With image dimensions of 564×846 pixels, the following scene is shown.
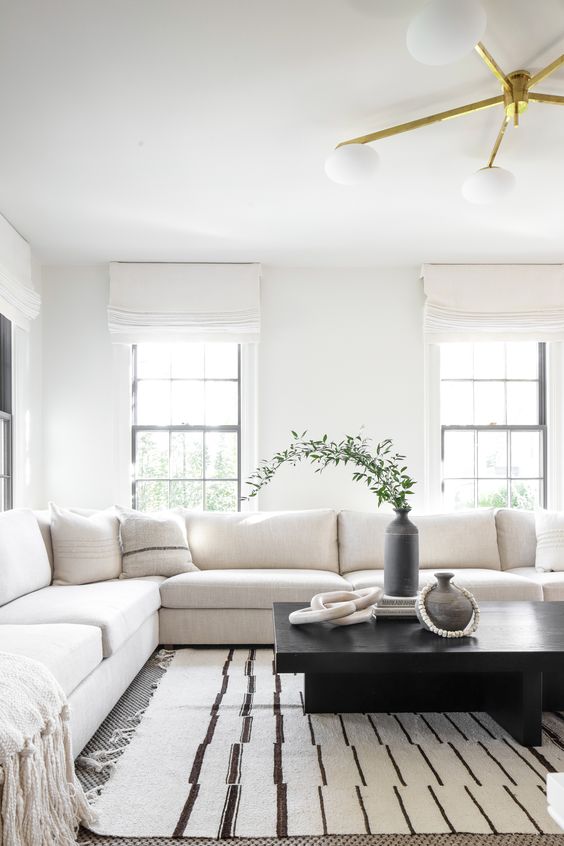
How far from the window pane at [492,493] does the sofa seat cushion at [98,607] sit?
272cm

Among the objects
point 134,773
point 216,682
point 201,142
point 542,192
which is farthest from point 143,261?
point 134,773

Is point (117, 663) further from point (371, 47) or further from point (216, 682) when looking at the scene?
point (371, 47)

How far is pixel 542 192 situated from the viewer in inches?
163

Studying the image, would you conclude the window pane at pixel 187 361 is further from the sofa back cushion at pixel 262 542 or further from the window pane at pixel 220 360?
the sofa back cushion at pixel 262 542

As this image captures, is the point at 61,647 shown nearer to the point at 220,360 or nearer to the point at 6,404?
the point at 6,404

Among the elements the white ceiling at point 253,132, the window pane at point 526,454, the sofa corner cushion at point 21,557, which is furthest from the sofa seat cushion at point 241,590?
the white ceiling at point 253,132

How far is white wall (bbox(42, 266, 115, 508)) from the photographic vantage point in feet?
17.7

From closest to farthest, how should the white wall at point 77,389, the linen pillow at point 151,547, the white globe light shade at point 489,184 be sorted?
the white globe light shade at point 489,184 < the linen pillow at point 151,547 < the white wall at point 77,389

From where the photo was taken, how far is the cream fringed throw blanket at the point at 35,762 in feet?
5.77

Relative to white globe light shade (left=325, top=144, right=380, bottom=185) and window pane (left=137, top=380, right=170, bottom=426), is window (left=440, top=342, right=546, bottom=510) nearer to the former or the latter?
window pane (left=137, top=380, right=170, bottom=426)

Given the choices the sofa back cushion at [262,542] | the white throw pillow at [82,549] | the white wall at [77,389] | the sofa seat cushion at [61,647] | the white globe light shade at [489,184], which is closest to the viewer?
the sofa seat cushion at [61,647]

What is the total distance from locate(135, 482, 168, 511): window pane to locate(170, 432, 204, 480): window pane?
13cm

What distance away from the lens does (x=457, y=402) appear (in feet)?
18.5

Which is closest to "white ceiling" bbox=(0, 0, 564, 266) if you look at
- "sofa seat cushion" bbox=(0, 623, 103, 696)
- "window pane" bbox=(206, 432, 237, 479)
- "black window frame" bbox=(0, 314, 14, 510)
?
"black window frame" bbox=(0, 314, 14, 510)
